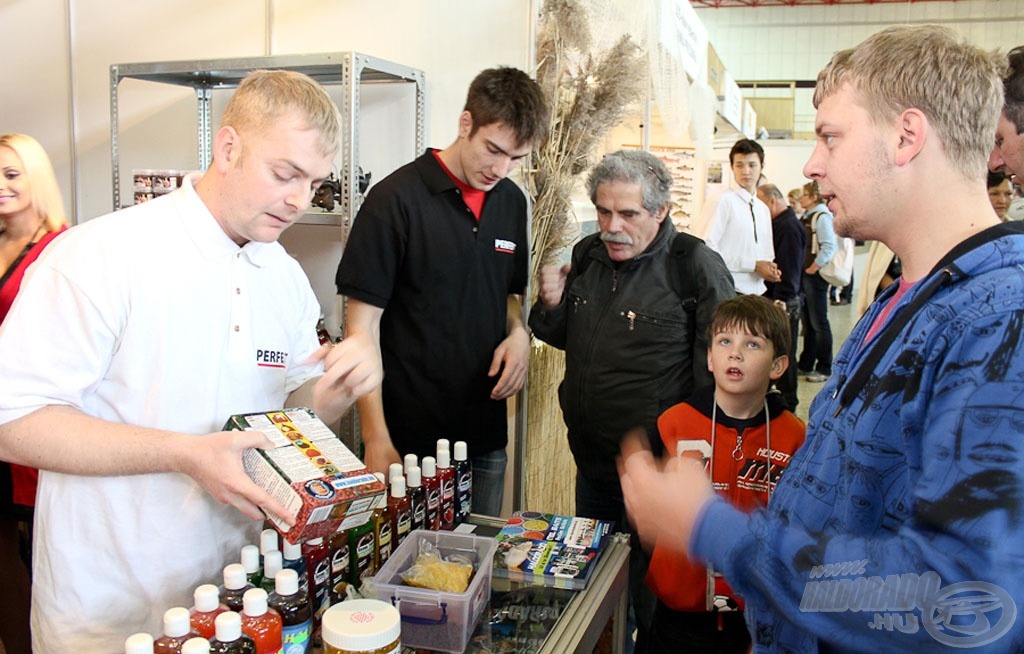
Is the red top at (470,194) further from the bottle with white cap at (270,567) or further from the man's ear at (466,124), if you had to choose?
the bottle with white cap at (270,567)

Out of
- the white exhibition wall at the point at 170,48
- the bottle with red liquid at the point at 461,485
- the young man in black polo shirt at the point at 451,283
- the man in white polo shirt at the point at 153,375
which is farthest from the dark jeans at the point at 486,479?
the white exhibition wall at the point at 170,48

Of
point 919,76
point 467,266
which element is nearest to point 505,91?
point 467,266

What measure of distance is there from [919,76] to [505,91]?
1.29 m

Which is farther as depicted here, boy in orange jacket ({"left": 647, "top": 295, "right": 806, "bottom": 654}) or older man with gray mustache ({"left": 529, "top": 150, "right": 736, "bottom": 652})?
older man with gray mustache ({"left": 529, "top": 150, "right": 736, "bottom": 652})

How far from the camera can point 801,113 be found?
18.1 metres

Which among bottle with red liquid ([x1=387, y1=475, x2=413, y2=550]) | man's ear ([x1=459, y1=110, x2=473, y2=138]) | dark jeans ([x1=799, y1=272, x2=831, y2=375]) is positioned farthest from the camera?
dark jeans ([x1=799, y1=272, x2=831, y2=375])

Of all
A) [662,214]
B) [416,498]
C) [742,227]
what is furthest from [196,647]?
[742,227]

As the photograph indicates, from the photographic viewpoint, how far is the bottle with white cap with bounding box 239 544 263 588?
4.13ft

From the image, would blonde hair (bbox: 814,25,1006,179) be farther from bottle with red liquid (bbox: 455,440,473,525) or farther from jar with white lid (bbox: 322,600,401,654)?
bottle with red liquid (bbox: 455,440,473,525)

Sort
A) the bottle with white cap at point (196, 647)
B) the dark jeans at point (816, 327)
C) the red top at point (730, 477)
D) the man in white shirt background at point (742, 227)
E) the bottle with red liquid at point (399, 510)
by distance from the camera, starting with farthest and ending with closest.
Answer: the dark jeans at point (816, 327) → the man in white shirt background at point (742, 227) → the red top at point (730, 477) → the bottle with red liquid at point (399, 510) → the bottle with white cap at point (196, 647)

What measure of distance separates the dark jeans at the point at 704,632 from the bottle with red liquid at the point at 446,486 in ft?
2.38

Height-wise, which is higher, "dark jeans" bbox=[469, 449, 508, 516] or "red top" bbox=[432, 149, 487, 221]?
"red top" bbox=[432, 149, 487, 221]

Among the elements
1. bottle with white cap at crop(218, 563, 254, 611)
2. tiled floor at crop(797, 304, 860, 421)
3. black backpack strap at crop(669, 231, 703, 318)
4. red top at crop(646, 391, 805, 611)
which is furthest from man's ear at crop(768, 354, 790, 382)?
tiled floor at crop(797, 304, 860, 421)

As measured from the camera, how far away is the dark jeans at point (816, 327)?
7.34 meters
